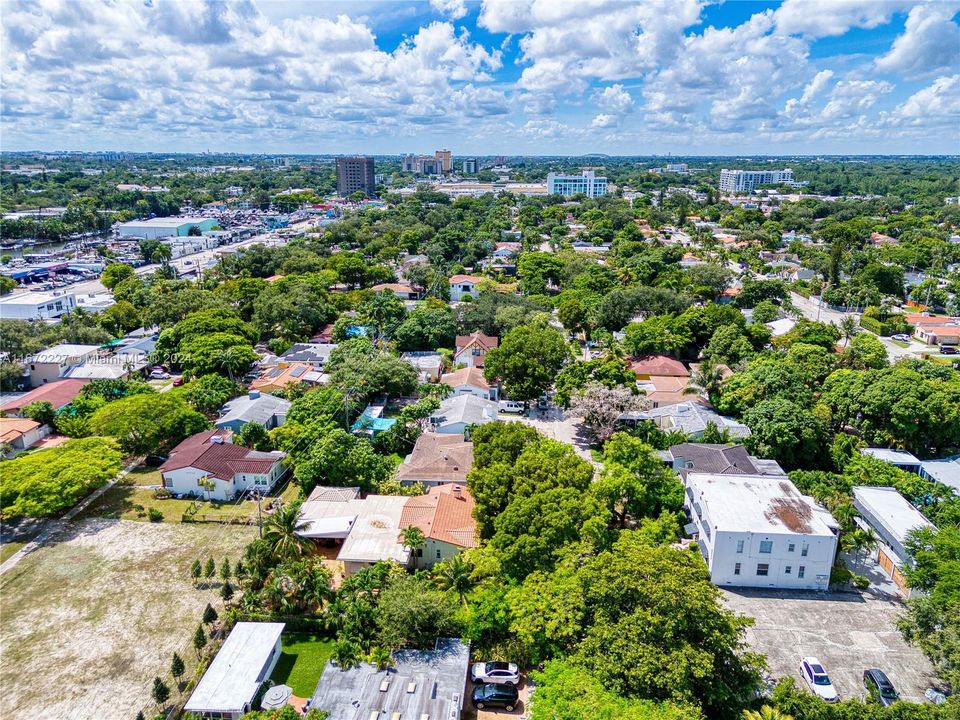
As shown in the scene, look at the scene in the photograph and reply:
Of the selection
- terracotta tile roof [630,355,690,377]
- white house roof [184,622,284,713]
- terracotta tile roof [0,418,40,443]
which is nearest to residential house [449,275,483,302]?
terracotta tile roof [630,355,690,377]

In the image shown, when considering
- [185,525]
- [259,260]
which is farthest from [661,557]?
[259,260]

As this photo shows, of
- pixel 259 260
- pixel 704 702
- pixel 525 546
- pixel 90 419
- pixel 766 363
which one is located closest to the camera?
pixel 704 702

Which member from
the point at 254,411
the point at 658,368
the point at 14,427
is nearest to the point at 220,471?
the point at 254,411

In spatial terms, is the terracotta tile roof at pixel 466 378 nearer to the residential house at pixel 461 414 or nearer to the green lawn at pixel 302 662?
the residential house at pixel 461 414

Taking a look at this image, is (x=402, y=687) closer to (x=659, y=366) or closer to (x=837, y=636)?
(x=837, y=636)

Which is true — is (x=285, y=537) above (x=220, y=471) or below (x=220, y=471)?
above

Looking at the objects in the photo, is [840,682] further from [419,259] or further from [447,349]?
[419,259]

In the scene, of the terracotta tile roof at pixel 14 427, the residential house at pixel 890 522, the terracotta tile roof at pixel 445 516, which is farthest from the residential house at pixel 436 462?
the terracotta tile roof at pixel 14 427
